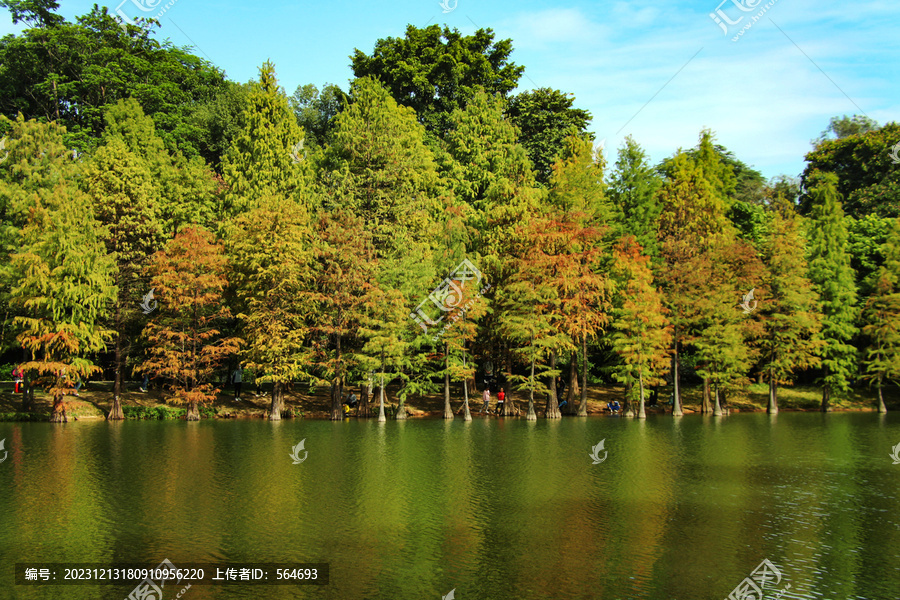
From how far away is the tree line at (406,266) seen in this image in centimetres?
4203

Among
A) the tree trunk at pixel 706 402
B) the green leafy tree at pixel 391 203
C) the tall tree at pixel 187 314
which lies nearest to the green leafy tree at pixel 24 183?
the tall tree at pixel 187 314

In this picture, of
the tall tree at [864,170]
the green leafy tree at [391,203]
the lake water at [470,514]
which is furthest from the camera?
the tall tree at [864,170]

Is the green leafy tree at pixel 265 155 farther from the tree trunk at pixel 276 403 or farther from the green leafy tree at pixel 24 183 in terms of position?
the tree trunk at pixel 276 403

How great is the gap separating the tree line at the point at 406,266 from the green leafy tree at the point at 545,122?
6788 mm

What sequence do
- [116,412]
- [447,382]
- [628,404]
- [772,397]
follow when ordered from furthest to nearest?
1. [772,397]
2. [628,404]
3. [447,382]
4. [116,412]

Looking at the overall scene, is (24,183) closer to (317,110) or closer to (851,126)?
(317,110)

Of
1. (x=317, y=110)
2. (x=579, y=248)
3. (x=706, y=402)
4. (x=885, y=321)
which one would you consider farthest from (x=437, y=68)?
(x=885, y=321)

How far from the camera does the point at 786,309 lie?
5084cm

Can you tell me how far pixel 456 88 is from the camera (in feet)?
208

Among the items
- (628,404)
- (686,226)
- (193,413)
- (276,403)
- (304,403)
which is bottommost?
(628,404)

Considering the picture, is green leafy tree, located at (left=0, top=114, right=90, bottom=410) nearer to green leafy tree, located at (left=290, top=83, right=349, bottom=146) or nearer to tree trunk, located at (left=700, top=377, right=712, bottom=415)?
green leafy tree, located at (left=290, top=83, right=349, bottom=146)

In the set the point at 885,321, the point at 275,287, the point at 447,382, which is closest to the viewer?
the point at 275,287

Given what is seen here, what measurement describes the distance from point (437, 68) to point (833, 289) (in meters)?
37.0

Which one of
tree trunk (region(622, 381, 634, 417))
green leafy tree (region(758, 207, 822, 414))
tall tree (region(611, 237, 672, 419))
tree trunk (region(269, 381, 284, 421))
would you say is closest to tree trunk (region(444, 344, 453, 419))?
tree trunk (region(269, 381, 284, 421))
